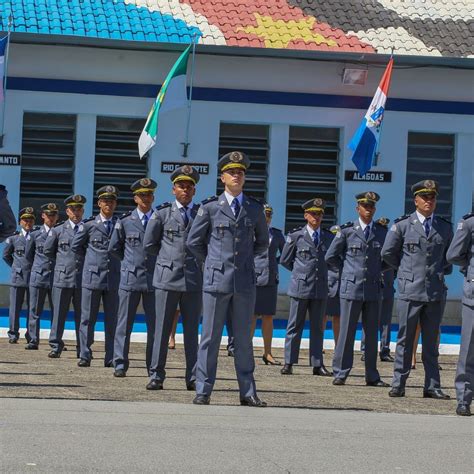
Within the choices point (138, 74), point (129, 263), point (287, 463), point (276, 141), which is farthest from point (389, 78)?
point (287, 463)

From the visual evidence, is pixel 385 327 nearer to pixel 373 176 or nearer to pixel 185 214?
pixel 185 214

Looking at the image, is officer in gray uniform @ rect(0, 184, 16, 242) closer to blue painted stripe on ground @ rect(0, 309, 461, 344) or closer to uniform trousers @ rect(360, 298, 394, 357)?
uniform trousers @ rect(360, 298, 394, 357)

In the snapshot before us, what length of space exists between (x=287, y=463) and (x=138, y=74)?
1872cm

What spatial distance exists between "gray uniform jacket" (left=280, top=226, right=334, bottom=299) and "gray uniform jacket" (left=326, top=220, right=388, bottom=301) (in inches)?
43.0

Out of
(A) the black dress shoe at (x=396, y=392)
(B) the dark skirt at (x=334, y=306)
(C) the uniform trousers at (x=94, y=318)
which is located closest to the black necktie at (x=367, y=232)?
(A) the black dress shoe at (x=396, y=392)

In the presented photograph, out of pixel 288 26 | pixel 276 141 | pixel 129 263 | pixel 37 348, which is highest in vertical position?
pixel 288 26

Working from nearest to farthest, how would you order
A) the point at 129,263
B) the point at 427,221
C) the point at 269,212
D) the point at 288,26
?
1. the point at 427,221
2. the point at 129,263
3. the point at 269,212
4. the point at 288,26

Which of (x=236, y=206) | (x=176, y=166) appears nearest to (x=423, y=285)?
(x=236, y=206)

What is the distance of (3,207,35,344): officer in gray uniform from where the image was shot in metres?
21.6

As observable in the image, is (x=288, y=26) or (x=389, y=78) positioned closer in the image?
(x=389, y=78)

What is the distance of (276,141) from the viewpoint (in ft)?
92.4

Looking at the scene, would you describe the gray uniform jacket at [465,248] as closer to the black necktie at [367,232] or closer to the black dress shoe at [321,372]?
the black necktie at [367,232]

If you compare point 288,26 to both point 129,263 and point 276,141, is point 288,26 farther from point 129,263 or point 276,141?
point 129,263

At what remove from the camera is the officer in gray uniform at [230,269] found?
13.3 metres
